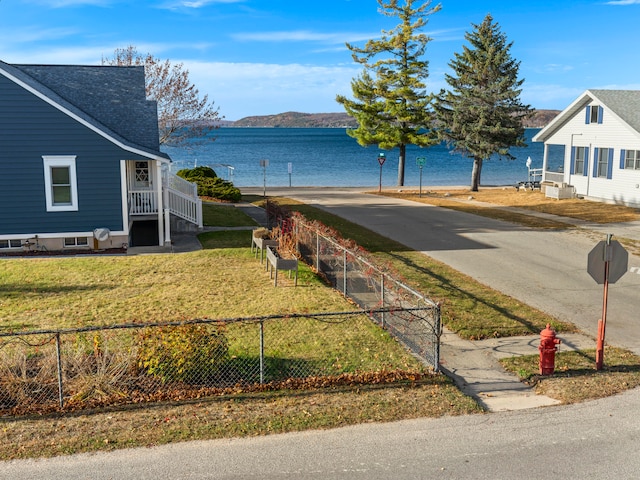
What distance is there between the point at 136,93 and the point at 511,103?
2806 centimetres

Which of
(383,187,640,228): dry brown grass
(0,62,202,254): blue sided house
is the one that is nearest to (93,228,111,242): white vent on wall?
(0,62,202,254): blue sided house

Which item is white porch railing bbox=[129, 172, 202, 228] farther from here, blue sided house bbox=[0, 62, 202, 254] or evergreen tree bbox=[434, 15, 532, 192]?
evergreen tree bbox=[434, 15, 532, 192]

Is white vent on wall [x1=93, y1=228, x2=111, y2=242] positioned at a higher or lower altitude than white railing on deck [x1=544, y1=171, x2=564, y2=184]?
lower

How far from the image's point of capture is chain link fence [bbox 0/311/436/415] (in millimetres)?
9633

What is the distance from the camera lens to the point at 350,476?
7598 mm

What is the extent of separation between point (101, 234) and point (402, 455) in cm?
1551

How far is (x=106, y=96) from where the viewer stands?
78.1ft

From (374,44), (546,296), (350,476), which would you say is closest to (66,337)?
(350,476)

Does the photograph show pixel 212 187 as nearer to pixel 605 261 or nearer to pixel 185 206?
pixel 185 206

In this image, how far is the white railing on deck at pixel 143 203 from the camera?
22500mm

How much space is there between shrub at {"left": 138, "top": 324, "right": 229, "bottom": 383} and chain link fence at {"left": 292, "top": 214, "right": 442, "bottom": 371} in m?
2.80

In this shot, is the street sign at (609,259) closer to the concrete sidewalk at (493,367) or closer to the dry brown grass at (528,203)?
the concrete sidewalk at (493,367)

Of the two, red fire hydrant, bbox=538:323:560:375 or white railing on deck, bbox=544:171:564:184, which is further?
white railing on deck, bbox=544:171:564:184

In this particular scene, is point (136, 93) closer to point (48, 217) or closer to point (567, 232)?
point (48, 217)
